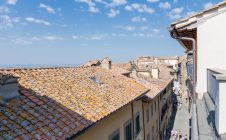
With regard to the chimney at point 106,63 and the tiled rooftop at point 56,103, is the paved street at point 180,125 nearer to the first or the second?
the chimney at point 106,63

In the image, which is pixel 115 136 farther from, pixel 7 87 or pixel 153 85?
pixel 153 85

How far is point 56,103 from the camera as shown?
973 centimetres

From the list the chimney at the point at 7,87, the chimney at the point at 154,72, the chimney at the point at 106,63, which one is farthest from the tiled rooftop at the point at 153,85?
the chimney at the point at 7,87

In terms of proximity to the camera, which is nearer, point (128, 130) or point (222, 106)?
point (222, 106)

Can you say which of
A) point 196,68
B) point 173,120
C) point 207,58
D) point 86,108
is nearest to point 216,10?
point 207,58

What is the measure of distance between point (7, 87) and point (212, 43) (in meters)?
6.01

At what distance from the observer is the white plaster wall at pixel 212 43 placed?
7582mm

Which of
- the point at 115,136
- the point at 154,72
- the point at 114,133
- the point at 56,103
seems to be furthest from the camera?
the point at 154,72

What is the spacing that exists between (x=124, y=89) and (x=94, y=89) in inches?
A: 108

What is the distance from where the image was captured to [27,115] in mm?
7805

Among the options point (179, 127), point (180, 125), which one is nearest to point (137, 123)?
point (179, 127)

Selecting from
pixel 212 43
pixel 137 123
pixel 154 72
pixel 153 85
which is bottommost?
pixel 137 123

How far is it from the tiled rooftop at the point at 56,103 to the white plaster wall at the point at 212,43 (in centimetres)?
415

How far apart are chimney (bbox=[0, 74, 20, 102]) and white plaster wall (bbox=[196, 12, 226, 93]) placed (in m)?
5.71
